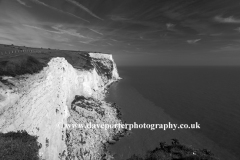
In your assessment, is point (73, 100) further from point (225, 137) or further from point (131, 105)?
point (225, 137)

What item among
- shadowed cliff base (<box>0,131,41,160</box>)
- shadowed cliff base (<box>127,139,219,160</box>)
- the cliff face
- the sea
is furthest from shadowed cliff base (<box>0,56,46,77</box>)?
shadowed cliff base (<box>127,139,219,160</box>)

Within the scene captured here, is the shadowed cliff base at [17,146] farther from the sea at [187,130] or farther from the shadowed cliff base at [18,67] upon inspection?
the sea at [187,130]

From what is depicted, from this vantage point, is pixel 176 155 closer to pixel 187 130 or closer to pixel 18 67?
pixel 187 130

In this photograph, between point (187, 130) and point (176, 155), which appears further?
point (187, 130)

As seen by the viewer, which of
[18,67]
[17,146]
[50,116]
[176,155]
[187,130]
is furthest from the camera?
[187,130]

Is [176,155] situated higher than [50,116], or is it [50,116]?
[50,116]

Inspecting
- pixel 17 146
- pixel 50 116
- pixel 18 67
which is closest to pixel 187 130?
pixel 50 116

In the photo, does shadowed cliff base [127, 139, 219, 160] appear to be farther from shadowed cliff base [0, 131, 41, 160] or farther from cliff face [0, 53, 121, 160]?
shadowed cliff base [0, 131, 41, 160]

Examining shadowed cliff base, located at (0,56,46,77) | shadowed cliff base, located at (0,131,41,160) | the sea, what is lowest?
the sea

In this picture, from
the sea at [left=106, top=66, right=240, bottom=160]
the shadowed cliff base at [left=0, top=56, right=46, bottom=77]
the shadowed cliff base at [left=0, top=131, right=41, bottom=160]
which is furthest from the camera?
the sea at [left=106, top=66, right=240, bottom=160]

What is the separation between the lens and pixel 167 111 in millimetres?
40781

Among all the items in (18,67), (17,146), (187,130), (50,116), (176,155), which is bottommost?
(187,130)

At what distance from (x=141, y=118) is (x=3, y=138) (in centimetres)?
2884

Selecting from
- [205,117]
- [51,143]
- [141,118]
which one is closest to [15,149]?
[51,143]
